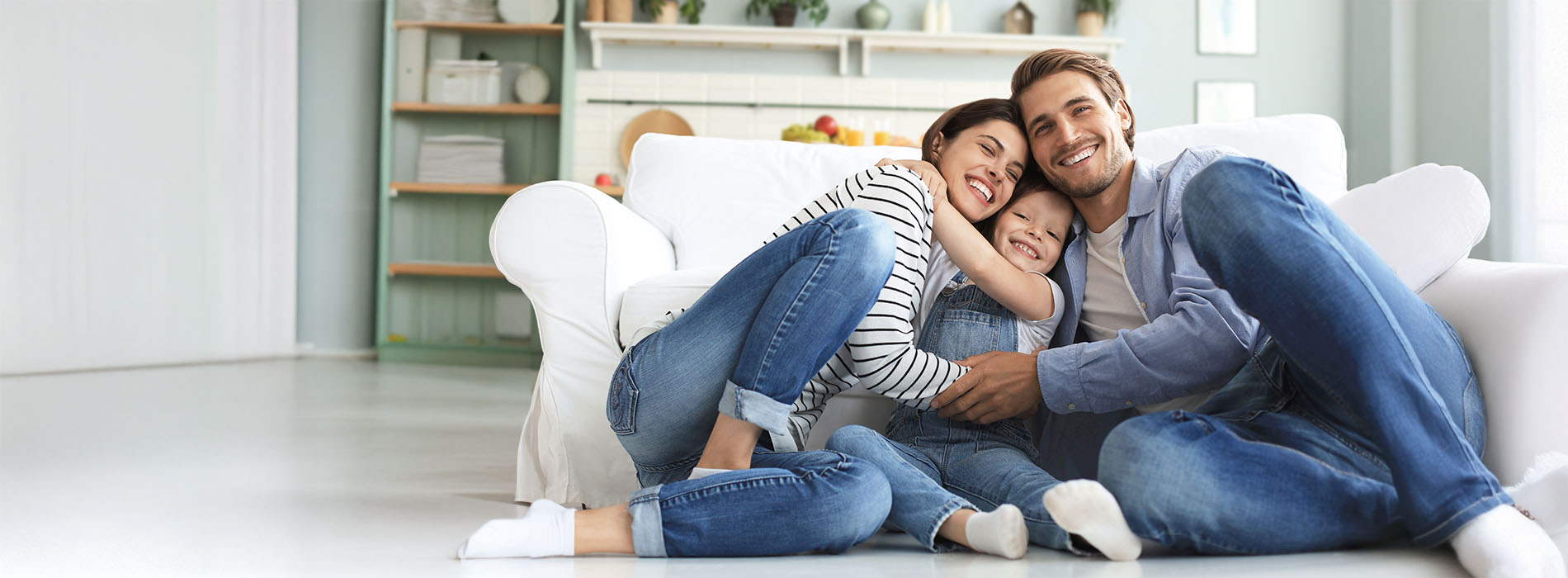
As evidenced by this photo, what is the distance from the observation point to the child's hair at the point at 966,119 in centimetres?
147

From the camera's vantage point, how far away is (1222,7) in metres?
4.88

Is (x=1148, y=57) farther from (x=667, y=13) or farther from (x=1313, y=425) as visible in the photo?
(x=1313, y=425)

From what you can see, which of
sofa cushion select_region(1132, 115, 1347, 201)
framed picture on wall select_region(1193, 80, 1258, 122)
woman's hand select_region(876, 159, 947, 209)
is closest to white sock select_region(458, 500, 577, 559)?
woman's hand select_region(876, 159, 947, 209)

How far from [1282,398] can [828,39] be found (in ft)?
12.5

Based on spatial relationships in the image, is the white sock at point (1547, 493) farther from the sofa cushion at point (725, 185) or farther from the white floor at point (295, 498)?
the sofa cushion at point (725, 185)

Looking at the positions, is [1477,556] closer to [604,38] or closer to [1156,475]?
[1156,475]

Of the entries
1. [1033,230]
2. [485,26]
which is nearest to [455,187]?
[485,26]

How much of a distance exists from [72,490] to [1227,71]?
4774 mm

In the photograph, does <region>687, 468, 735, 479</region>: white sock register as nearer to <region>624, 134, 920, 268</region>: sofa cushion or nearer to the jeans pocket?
the jeans pocket

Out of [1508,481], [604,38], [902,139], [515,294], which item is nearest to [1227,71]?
[902,139]

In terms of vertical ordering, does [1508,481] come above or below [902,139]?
below

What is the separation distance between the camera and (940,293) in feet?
4.94

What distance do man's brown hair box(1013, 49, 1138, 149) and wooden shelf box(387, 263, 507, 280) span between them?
3493 mm

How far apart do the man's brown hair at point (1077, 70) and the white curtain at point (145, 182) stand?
350 centimetres
